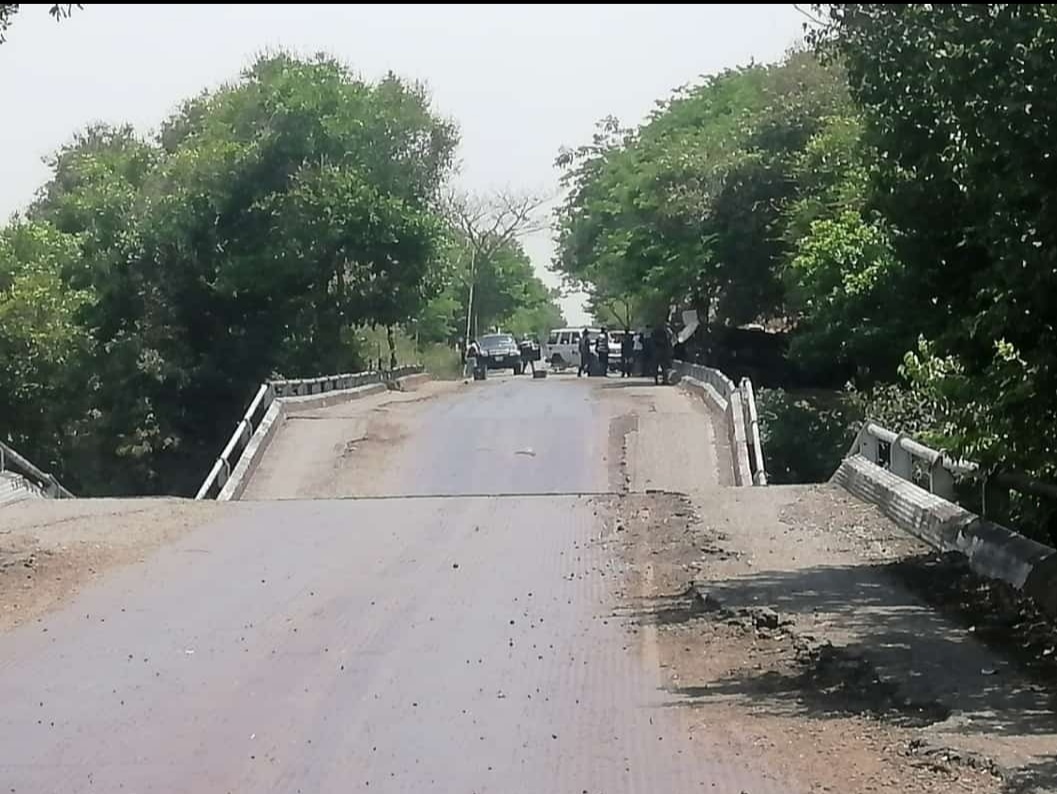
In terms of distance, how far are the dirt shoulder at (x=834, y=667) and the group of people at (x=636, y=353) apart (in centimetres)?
3374

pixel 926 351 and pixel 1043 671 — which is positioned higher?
pixel 926 351

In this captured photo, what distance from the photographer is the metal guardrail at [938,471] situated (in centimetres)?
1452

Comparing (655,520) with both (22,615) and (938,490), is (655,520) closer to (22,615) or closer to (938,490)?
(938,490)

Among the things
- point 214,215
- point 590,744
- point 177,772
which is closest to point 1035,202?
point 590,744

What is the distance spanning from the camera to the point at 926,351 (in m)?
14.3

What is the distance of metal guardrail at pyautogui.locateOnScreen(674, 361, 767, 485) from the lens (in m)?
28.6

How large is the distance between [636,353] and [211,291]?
50.9 ft

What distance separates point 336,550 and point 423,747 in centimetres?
868

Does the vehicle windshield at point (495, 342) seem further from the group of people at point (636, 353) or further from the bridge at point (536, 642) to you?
the bridge at point (536, 642)

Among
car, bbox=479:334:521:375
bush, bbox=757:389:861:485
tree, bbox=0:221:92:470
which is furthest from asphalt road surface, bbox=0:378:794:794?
car, bbox=479:334:521:375

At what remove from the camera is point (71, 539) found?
A: 62.4ft

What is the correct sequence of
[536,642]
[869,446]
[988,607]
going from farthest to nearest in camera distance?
[869,446] < [988,607] < [536,642]

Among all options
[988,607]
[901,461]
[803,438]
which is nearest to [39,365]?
[803,438]

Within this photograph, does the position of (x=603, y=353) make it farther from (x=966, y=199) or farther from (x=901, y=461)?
(x=966, y=199)
